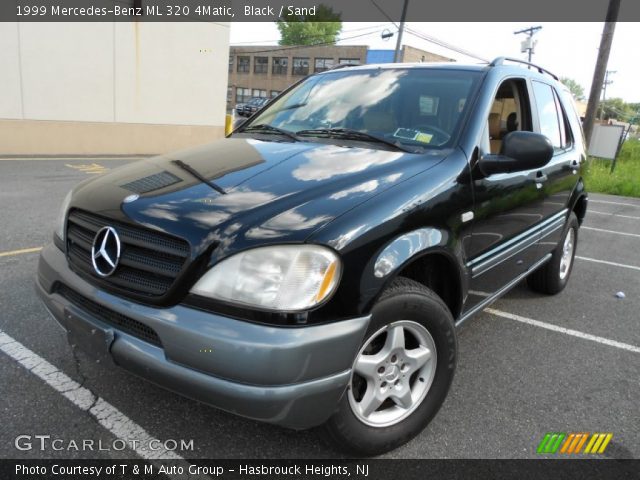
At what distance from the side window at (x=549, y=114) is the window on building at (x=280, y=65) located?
54.1m

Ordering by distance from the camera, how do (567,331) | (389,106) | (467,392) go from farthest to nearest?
1. (567,331)
2. (389,106)
3. (467,392)

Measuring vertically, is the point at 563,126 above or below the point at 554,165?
above

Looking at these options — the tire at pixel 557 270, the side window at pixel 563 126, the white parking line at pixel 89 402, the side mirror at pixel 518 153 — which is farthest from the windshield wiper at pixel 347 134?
the tire at pixel 557 270

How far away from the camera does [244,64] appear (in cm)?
5806

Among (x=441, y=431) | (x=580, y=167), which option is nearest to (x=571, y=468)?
(x=441, y=431)

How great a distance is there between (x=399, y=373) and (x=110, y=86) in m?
13.4

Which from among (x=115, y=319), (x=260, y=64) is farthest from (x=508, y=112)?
(x=260, y=64)

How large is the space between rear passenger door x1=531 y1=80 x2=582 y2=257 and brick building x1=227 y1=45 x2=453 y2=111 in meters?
48.3

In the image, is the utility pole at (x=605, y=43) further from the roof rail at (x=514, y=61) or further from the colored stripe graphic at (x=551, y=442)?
the colored stripe graphic at (x=551, y=442)

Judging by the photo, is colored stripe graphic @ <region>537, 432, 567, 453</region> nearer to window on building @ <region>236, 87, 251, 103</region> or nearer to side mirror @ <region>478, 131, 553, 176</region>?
side mirror @ <region>478, 131, 553, 176</region>

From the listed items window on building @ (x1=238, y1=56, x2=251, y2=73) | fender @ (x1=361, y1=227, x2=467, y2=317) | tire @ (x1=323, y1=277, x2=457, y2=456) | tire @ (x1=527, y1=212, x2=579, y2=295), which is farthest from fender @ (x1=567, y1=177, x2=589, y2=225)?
window on building @ (x1=238, y1=56, x2=251, y2=73)

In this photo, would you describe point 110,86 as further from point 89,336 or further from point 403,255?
point 403,255

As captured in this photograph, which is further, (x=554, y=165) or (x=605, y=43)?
(x=605, y=43)

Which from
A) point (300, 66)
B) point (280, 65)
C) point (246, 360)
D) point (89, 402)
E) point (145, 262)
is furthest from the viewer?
point (280, 65)
